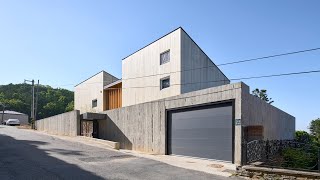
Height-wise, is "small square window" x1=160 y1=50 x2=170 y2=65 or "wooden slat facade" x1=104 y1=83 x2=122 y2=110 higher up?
"small square window" x1=160 y1=50 x2=170 y2=65

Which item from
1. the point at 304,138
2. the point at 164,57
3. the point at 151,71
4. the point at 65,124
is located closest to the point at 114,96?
the point at 65,124

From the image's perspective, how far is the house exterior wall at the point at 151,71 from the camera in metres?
22.0

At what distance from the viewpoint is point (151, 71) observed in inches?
973

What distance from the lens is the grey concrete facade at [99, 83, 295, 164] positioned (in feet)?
47.4

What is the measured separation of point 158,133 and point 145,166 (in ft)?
22.9

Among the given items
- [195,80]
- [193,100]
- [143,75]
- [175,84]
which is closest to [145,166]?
[193,100]

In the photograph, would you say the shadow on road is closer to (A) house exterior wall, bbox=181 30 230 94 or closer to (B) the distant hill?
(A) house exterior wall, bbox=181 30 230 94

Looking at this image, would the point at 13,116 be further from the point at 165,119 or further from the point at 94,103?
the point at 165,119

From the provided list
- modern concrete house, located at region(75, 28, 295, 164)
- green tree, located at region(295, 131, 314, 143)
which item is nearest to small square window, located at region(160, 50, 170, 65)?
modern concrete house, located at region(75, 28, 295, 164)

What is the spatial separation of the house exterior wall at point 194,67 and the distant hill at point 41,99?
47977mm

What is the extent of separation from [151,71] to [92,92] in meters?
12.5

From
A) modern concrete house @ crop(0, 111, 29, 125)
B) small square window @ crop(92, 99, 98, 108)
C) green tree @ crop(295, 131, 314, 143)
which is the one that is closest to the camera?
green tree @ crop(295, 131, 314, 143)

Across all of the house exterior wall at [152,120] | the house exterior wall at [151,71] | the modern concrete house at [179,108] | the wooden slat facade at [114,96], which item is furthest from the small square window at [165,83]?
the wooden slat facade at [114,96]

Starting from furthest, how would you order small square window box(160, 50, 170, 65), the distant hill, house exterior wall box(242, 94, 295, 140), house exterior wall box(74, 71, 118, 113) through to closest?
the distant hill < house exterior wall box(74, 71, 118, 113) < small square window box(160, 50, 170, 65) < house exterior wall box(242, 94, 295, 140)
